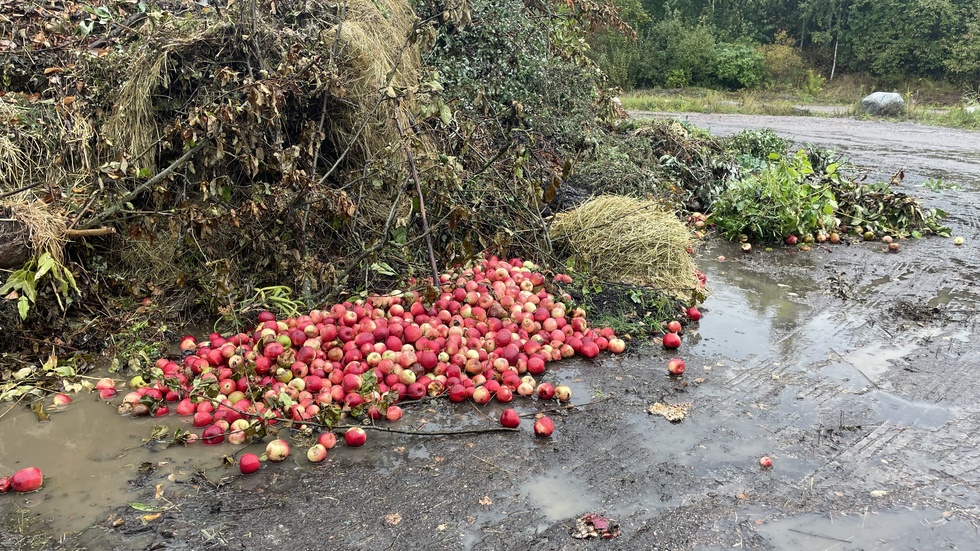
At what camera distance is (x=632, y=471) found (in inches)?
114

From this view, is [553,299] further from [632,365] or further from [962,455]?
[962,455]

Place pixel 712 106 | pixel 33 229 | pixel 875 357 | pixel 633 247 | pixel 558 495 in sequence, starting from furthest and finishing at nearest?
1. pixel 712 106
2. pixel 633 247
3. pixel 875 357
4. pixel 33 229
5. pixel 558 495

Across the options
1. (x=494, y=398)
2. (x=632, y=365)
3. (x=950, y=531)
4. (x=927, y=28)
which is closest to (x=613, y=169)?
(x=632, y=365)

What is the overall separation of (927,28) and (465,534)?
3813cm

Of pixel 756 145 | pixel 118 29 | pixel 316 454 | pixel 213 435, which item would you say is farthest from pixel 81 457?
pixel 756 145

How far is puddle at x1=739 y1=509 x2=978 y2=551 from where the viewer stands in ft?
7.95

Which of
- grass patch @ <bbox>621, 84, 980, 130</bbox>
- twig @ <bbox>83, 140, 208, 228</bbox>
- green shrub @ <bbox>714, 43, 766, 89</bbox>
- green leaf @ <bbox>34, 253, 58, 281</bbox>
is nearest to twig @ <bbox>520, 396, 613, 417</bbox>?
twig @ <bbox>83, 140, 208, 228</bbox>

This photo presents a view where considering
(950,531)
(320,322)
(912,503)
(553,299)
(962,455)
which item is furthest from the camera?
(553,299)

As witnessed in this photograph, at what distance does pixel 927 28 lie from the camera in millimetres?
31000

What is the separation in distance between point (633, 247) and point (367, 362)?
8.11ft

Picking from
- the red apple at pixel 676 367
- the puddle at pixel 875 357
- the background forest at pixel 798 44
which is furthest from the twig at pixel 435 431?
the background forest at pixel 798 44

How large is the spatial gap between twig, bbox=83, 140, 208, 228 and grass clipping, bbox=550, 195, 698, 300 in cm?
285

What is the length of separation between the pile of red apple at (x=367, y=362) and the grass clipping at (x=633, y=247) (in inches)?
33.2

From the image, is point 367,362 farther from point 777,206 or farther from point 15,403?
point 777,206
